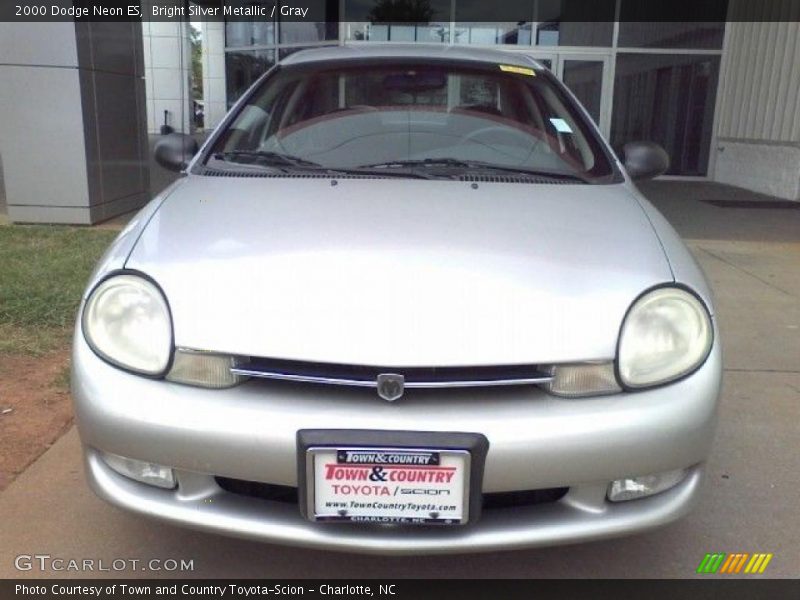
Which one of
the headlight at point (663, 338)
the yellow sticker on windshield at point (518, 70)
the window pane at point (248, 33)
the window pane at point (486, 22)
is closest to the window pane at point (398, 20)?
the window pane at point (486, 22)

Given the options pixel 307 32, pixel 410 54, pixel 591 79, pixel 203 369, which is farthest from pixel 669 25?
pixel 203 369

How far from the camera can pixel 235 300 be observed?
69.0 inches

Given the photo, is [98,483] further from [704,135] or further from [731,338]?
[704,135]

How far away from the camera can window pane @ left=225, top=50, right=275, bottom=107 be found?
14.3 metres

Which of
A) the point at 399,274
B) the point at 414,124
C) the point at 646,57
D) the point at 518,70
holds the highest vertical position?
the point at 646,57

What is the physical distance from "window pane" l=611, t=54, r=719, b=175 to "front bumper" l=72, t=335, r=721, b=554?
11503 millimetres

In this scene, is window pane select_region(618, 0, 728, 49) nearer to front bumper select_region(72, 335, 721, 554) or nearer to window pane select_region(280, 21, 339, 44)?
window pane select_region(280, 21, 339, 44)

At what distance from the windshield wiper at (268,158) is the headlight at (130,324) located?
3.20 ft

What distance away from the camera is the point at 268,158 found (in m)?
2.74

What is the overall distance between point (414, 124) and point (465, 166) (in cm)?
35

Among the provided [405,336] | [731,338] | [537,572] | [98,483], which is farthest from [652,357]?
[731,338]

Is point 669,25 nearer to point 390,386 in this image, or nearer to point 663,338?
point 663,338

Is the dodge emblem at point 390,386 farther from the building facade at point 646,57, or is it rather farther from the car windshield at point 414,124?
the building facade at point 646,57

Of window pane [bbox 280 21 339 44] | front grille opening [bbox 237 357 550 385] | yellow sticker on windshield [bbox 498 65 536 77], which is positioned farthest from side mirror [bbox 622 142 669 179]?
window pane [bbox 280 21 339 44]
